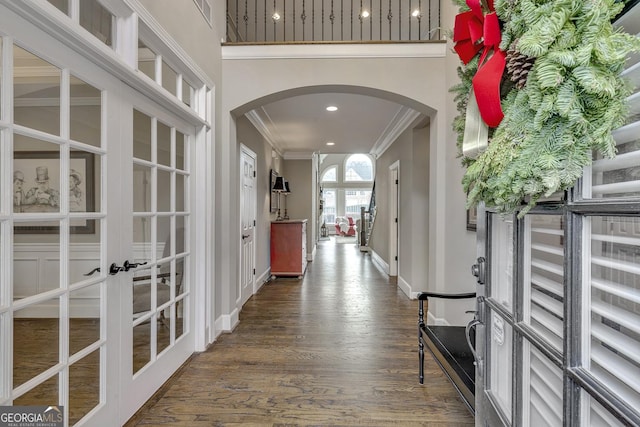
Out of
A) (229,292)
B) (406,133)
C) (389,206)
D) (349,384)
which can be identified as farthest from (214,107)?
(389,206)

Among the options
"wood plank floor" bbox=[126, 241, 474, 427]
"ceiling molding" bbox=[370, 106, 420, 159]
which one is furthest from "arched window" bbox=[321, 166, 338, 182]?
"wood plank floor" bbox=[126, 241, 474, 427]

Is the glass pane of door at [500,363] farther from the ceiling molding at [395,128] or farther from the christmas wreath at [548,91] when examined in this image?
the ceiling molding at [395,128]

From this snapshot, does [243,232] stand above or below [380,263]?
above

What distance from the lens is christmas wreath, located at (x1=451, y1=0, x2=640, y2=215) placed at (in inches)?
22.4

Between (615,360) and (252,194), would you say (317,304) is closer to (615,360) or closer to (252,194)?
(252,194)

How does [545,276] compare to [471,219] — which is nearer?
[545,276]

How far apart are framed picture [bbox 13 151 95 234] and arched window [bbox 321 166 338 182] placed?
44.7ft

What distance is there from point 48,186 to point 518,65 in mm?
1697

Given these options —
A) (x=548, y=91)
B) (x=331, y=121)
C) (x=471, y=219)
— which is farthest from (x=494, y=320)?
(x=331, y=121)

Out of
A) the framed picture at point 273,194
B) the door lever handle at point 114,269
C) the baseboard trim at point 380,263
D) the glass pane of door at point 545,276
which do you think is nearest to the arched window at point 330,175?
the baseboard trim at point 380,263

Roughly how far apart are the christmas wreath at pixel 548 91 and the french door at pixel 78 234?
1593 millimetres

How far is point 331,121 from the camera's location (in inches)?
191

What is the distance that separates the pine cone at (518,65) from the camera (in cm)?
67

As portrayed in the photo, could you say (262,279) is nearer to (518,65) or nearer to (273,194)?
(273,194)
